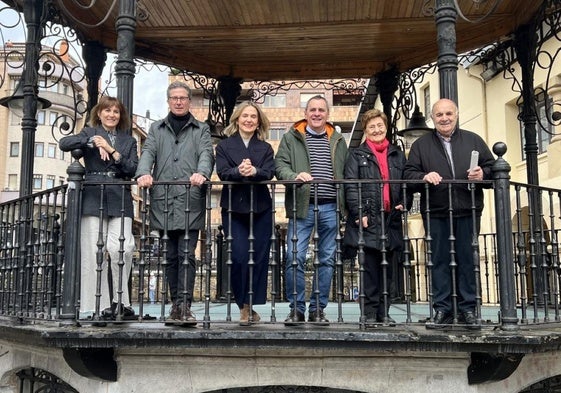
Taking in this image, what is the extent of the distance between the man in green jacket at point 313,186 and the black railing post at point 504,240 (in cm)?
128

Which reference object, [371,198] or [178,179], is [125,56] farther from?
[371,198]

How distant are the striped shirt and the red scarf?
38 cm

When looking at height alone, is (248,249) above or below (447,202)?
below

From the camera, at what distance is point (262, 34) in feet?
29.1

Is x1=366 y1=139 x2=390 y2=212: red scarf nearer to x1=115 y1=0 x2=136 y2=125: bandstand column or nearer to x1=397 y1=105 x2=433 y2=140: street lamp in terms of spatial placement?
x1=115 y1=0 x2=136 y2=125: bandstand column

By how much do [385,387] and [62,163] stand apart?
165 feet

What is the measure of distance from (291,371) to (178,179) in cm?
187

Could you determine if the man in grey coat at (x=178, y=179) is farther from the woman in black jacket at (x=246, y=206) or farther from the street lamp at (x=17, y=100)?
the street lamp at (x=17, y=100)

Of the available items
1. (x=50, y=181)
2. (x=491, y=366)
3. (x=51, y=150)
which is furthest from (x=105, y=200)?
(x=50, y=181)

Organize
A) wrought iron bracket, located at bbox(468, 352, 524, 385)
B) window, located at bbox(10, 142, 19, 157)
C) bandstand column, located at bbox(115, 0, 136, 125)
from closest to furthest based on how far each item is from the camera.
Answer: wrought iron bracket, located at bbox(468, 352, 524, 385), bandstand column, located at bbox(115, 0, 136, 125), window, located at bbox(10, 142, 19, 157)

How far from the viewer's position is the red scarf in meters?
5.05

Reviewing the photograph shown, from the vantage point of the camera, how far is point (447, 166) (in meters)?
4.90

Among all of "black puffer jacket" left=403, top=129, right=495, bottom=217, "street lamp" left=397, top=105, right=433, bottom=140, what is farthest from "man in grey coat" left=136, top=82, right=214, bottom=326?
"street lamp" left=397, top=105, right=433, bottom=140

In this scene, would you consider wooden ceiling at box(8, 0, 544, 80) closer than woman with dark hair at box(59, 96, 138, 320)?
No
